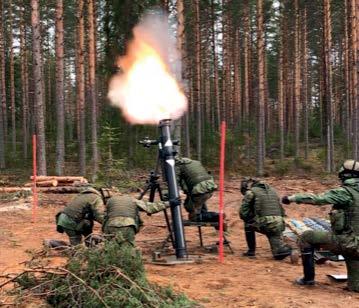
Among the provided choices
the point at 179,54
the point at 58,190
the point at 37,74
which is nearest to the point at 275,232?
the point at 58,190

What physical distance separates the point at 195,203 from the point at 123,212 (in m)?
2.24

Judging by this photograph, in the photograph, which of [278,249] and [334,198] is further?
Answer: [278,249]

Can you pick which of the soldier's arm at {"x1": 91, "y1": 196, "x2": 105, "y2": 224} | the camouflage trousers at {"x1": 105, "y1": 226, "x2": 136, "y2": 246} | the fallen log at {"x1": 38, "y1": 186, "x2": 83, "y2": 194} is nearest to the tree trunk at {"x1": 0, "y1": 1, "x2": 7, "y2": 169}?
the fallen log at {"x1": 38, "y1": 186, "x2": 83, "y2": 194}

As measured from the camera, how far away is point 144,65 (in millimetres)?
11016

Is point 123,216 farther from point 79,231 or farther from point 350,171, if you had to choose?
point 350,171

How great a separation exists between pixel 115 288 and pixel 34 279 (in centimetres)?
110

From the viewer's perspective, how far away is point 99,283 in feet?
19.6

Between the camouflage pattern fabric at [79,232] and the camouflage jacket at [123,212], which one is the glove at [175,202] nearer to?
the camouflage jacket at [123,212]

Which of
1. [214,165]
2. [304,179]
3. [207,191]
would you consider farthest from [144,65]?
[214,165]

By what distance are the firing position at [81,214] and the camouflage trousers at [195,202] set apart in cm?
185

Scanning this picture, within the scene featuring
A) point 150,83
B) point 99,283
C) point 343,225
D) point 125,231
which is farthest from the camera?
point 150,83

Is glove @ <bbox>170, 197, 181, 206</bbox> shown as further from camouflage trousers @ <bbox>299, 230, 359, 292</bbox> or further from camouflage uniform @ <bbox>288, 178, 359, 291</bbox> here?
camouflage trousers @ <bbox>299, 230, 359, 292</bbox>

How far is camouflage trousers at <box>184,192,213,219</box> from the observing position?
10297mm

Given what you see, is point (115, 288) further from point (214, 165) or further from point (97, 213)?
point (214, 165)
